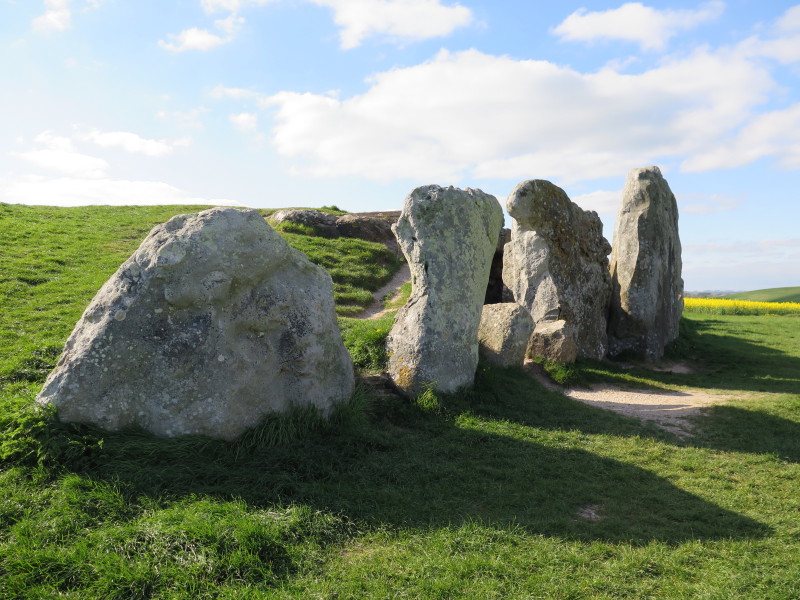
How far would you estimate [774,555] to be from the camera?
527 cm

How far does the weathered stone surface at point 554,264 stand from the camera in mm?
14023

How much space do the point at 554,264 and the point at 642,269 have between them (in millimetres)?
3018

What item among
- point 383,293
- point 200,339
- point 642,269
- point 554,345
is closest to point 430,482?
point 200,339

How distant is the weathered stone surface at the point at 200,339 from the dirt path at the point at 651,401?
554 centimetres

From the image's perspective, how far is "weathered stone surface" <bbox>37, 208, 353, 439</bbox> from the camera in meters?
6.44

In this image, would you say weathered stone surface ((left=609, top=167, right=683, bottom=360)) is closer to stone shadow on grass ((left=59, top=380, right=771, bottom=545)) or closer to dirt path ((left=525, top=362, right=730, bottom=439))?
dirt path ((left=525, top=362, right=730, bottom=439))

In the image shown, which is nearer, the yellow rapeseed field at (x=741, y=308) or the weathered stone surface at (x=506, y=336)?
the weathered stone surface at (x=506, y=336)

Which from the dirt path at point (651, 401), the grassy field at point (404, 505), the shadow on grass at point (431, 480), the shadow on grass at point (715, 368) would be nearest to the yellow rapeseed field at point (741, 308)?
the shadow on grass at point (715, 368)

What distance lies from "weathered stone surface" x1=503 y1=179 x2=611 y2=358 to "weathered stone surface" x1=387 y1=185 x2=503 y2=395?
14.9 ft

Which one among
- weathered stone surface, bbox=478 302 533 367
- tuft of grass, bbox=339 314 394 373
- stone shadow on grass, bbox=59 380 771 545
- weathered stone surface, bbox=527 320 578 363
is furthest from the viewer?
weathered stone surface, bbox=527 320 578 363

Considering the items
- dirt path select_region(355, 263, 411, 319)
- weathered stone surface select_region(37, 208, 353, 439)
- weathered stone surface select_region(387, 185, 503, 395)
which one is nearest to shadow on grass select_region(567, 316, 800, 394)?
weathered stone surface select_region(387, 185, 503, 395)

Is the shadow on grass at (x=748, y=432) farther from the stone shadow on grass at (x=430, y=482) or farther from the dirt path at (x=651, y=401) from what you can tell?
the stone shadow on grass at (x=430, y=482)

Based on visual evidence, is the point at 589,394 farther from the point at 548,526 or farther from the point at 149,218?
the point at 149,218

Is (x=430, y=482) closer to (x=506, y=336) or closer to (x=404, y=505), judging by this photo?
(x=404, y=505)
